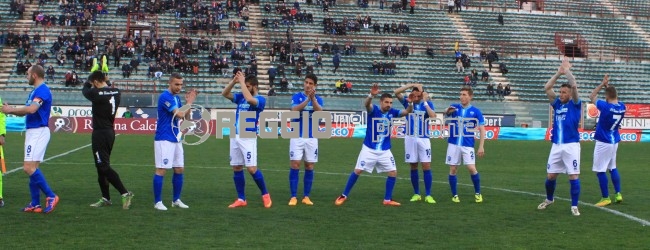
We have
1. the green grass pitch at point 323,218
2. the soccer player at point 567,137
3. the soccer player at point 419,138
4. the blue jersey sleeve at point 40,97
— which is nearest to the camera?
the green grass pitch at point 323,218

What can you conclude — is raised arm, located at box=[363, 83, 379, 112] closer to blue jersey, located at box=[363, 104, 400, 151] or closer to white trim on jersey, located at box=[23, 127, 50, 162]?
blue jersey, located at box=[363, 104, 400, 151]

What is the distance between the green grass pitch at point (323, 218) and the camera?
10.4m

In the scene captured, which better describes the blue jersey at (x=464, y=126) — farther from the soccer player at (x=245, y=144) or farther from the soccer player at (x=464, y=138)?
the soccer player at (x=245, y=144)

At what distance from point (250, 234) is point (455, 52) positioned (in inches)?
1914

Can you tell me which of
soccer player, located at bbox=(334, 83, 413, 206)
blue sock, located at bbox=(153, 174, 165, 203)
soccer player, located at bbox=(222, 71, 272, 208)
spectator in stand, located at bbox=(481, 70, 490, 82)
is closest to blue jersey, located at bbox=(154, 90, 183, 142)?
blue sock, located at bbox=(153, 174, 165, 203)

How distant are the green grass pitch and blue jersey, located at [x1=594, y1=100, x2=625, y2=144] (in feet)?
4.11

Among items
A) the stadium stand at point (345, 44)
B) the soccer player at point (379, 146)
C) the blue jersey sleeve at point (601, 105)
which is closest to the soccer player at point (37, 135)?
the soccer player at point (379, 146)

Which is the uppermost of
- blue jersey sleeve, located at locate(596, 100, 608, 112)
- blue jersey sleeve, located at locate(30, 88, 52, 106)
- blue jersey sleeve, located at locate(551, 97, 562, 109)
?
blue jersey sleeve, located at locate(30, 88, 52, 106)

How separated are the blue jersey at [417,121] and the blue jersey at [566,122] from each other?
247cm

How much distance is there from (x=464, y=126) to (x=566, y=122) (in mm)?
2181

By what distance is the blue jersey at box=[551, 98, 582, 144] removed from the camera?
1339 cm

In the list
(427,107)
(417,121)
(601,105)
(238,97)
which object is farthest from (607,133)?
(238,97)

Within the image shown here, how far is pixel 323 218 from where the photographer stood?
12586mm

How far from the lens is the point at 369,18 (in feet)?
197
